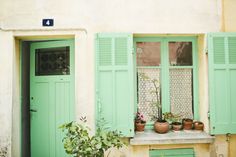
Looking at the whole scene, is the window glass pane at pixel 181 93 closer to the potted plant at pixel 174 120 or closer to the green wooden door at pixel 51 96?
the potted plant at pixel 174 120

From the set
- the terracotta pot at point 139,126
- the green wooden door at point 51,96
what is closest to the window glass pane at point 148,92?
the terracotta pot at point 139,126

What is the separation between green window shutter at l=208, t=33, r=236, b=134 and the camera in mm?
4219

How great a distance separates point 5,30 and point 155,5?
2668 mm

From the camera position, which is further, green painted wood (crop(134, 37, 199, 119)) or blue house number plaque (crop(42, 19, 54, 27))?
green painted wood (crop(134, 37, 199, 119))

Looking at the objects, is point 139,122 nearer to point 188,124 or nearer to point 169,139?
point 169,139

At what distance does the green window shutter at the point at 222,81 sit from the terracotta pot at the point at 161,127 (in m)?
0.75

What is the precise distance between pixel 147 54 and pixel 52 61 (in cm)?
183

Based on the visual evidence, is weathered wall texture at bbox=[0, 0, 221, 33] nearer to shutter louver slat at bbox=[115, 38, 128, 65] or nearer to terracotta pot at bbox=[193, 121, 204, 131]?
shutter louver slat at bbox=[115, 38, 128, 65]

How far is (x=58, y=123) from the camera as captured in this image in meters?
4.61

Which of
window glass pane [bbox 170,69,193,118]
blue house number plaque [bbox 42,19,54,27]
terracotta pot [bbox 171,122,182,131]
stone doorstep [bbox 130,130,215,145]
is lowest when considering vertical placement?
stone doorstep [bbox 130,130,215,145]

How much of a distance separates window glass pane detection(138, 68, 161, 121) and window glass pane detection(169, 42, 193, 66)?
380 millimetres

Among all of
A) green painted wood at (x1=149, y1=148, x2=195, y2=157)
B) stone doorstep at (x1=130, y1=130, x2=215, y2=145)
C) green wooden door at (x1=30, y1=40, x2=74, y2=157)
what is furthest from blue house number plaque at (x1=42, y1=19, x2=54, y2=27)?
green painted wood at (x1=149, y1=148, x2=195, y2=157)

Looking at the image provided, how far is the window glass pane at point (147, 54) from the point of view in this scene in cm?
463

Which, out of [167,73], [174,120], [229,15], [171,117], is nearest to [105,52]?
[167,73]
